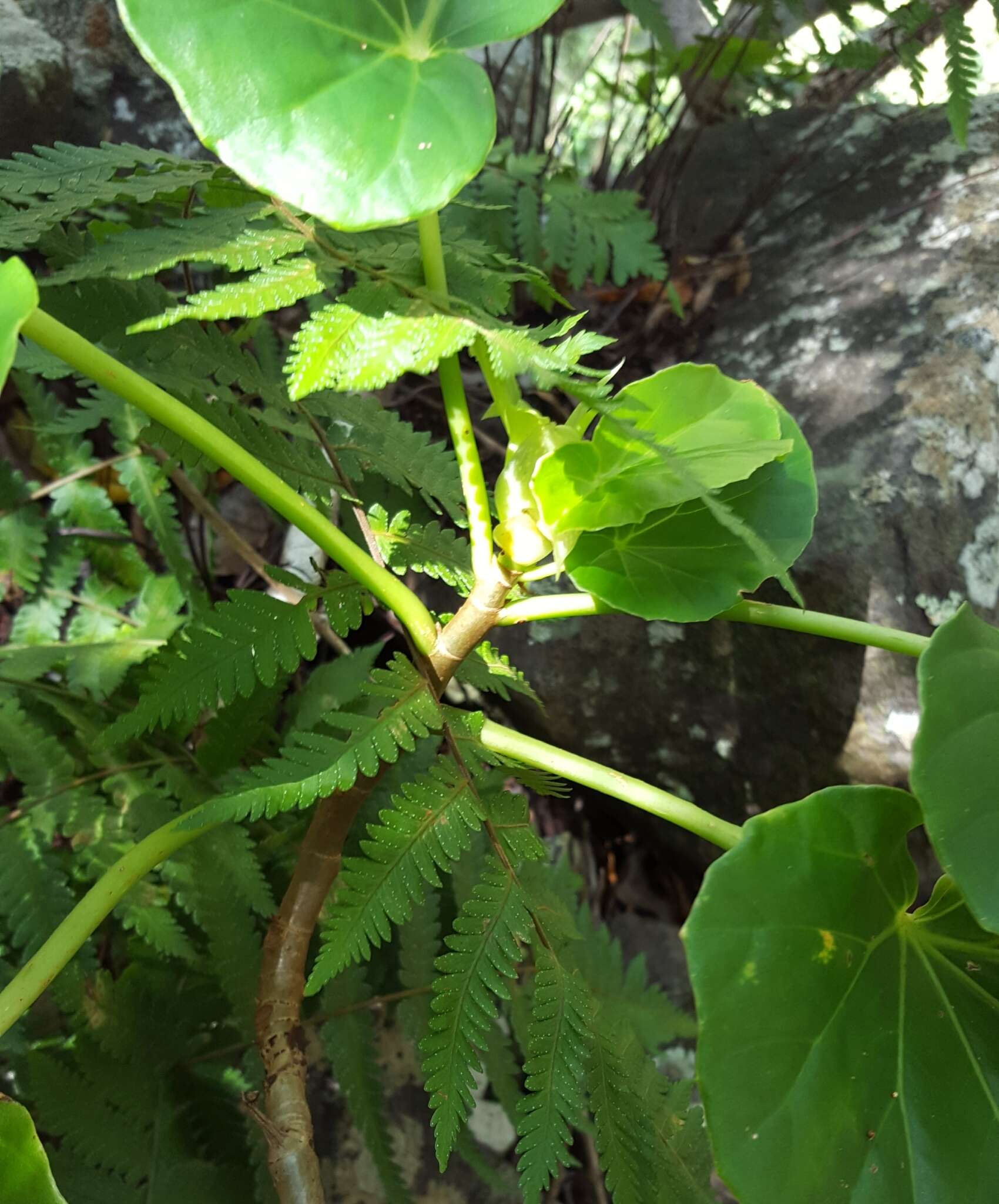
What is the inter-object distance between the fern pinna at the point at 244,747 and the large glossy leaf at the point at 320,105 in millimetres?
104

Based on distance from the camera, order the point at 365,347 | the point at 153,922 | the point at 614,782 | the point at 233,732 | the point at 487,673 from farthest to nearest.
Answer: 1. the point at 233,732
2. the point at 153,922
3. the point at 487,673
4. the point at 614,782
5. the point at 365,347

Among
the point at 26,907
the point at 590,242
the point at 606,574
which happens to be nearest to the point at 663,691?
the point at 606,574

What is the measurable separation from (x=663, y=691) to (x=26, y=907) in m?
0.97

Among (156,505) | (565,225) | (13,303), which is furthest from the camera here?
(565,225)

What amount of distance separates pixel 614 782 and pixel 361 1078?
549 mm

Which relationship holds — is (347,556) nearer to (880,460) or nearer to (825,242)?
(880,460)

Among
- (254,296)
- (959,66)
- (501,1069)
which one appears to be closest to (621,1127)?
(501,1069)

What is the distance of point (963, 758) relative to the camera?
0.58 meters

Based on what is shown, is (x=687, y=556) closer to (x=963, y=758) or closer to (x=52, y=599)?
(x=963, y=758)

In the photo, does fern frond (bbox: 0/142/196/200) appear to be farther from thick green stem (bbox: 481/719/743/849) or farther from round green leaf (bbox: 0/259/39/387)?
thick green stem (bbox: 481/719/743/849)

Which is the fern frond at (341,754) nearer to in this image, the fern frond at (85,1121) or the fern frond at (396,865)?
the fern frond at (396,865)

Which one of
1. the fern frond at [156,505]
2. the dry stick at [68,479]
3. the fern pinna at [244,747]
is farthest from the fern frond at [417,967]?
the dry stick at [68,479]

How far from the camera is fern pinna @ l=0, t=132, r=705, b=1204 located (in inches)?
24.6

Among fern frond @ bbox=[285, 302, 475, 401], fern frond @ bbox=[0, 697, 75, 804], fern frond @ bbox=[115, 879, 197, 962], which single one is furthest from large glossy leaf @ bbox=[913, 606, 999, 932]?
fern frond @ bbox=[0, 697, 75, 804]
